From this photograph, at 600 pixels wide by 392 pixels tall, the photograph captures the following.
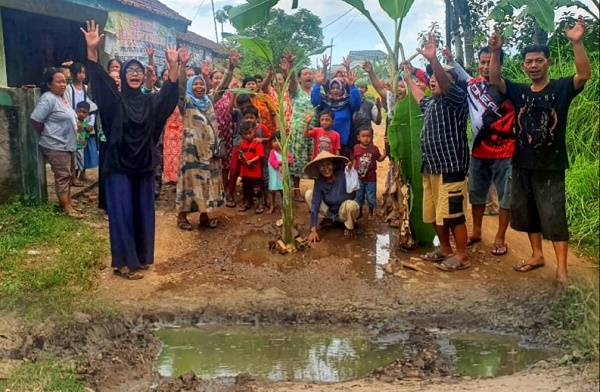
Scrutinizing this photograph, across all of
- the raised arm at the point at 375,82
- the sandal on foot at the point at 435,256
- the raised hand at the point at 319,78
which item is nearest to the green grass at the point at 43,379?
the sandal on foot at the point at 435,256

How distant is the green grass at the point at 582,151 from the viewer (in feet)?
19.2

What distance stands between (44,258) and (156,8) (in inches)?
377

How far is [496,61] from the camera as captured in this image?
4.79 metres

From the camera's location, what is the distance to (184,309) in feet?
16.0

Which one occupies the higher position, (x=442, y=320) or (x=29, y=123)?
(x=29, y=123)

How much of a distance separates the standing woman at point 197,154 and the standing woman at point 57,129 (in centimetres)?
132

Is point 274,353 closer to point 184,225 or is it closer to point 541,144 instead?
point 541,144

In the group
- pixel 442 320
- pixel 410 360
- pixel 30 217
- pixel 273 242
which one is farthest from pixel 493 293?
pixel 30 217

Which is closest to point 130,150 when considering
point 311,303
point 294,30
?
point 311,303

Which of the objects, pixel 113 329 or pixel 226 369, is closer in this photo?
pixel 226 369

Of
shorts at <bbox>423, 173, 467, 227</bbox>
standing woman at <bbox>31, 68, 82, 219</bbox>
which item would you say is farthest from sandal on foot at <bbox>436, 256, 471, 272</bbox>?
standing woman at <bbox>31, 68, 82, 219</bbox>

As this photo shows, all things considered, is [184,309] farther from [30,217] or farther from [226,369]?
[30,217]

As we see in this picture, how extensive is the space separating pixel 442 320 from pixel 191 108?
3370 mm

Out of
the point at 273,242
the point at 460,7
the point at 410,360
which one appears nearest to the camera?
the point at 410,360
